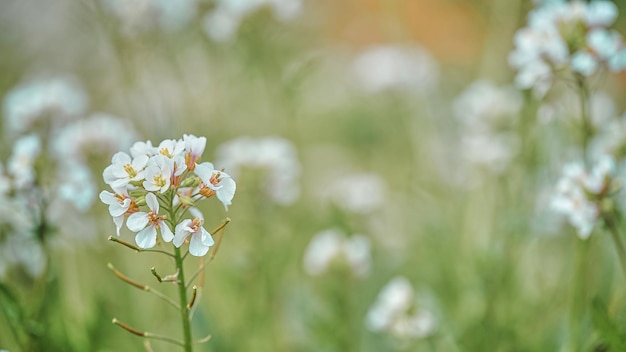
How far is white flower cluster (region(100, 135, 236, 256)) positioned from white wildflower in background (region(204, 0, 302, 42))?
1.13 m

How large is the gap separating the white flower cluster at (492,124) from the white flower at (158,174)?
1.28 metres

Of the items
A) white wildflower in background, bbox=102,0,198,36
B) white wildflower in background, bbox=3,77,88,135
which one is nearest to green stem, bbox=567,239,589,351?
white wildflower in background, bbox=3,77,88,135

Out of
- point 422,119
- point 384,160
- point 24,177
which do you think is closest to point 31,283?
point 24,177

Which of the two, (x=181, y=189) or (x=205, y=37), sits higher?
(x=205, y=37)

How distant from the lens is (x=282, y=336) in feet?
6.37

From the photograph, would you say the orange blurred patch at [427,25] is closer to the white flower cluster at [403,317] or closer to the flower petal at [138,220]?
the white flower cluster at [403,317]

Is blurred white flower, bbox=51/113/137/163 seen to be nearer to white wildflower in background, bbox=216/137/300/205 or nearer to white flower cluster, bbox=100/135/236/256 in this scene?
white wildflower in background, bbox=216/137/300/205

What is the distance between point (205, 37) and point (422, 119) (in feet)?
2.85

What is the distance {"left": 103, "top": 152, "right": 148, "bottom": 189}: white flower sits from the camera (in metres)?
0.85

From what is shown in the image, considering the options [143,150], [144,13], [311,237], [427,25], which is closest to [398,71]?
[311,237]

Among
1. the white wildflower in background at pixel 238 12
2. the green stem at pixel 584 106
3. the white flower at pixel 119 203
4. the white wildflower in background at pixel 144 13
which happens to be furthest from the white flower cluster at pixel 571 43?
the white wildflower in background at pixel 144 13

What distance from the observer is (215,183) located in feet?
2.86

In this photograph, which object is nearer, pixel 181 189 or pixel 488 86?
pixel 181 189

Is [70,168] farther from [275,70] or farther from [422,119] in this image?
[422,119]
